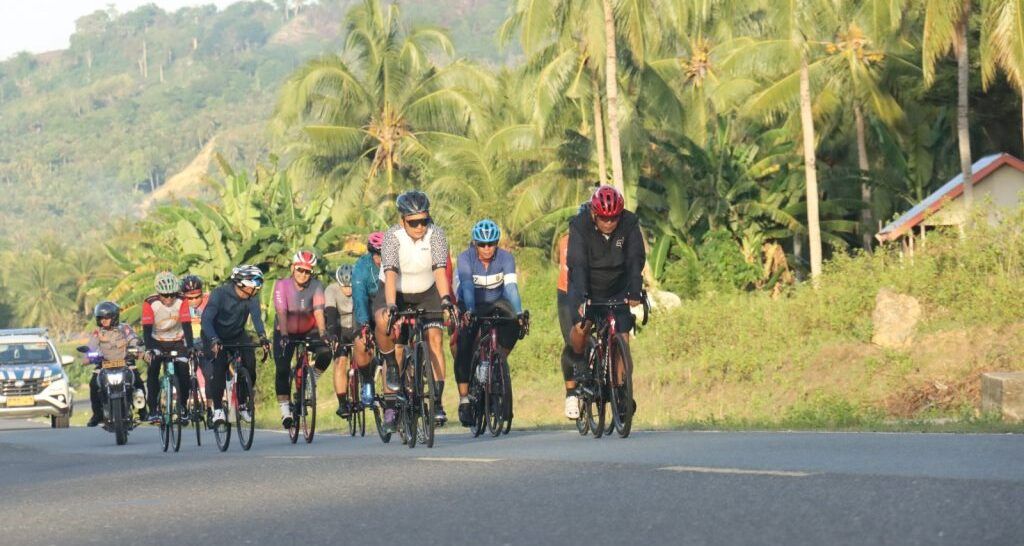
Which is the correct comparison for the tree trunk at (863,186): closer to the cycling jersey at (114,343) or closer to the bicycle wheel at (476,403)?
the cycling jersey at (114,343)

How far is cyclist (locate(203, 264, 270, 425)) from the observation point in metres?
15.9

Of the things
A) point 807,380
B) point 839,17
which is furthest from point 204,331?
point 839,17

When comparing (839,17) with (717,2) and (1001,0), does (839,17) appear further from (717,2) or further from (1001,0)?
(717,2)

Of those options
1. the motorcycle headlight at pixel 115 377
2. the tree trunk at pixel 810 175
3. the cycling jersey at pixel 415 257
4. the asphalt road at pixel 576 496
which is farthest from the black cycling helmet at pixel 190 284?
the tree trunk at pixel 810 175

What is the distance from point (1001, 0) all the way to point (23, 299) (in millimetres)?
126930

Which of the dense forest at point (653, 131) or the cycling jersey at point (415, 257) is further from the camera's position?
the dense forest at point (653, 131)

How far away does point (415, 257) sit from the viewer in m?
13.3

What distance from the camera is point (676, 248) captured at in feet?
161

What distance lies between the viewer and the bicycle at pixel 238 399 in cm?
1585

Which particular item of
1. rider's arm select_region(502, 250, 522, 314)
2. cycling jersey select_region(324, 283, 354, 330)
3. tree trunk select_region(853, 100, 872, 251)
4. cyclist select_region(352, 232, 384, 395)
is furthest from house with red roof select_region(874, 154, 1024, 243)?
rider's arm select_region(502, 250, 522, 314)

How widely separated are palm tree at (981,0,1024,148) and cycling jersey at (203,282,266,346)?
943 inches

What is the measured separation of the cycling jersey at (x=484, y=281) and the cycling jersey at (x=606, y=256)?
1615 mm

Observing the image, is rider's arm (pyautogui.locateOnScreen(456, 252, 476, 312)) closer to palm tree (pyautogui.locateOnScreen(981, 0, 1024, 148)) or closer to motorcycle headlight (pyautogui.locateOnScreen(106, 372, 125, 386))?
motorcycle headlight (pyautogui.locateOnScreen(106, 372, 125, 386))

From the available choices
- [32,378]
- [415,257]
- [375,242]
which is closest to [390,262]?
[415,257]
